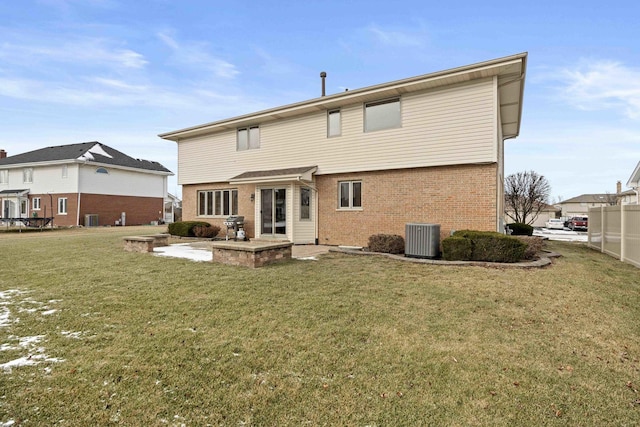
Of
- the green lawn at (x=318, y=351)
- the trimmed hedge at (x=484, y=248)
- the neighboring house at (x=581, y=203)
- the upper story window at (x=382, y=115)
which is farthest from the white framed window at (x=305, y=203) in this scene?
the neighboring house at (x=581, y=203)

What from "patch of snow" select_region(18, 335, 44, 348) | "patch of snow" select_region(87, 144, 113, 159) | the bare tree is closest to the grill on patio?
"patch of snow" select_region(18, 335, 44, 348)

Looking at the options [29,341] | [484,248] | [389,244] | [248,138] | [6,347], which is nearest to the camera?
[6,347]

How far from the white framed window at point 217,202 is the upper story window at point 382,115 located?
7835 mm

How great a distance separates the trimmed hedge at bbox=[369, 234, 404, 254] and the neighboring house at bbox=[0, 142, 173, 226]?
3071 centimetres

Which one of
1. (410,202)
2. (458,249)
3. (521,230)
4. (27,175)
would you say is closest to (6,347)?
(458,249)

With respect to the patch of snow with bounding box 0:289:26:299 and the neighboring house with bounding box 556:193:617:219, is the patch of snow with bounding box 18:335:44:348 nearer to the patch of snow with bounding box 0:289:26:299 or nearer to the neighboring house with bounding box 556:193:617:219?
the patch of snow with bounding box 0:289:26:299

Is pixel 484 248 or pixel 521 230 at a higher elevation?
pixel 521 230

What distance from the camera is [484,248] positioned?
28.6 ft

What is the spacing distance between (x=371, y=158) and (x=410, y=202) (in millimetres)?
2283

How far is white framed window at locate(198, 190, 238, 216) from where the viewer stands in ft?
54.8

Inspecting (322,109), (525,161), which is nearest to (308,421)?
(322,109)

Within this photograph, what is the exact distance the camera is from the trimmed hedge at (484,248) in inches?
334

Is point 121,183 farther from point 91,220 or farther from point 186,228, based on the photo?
point 186,228

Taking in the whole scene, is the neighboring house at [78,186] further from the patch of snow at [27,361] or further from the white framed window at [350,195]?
the patch of snow at [27,361]
